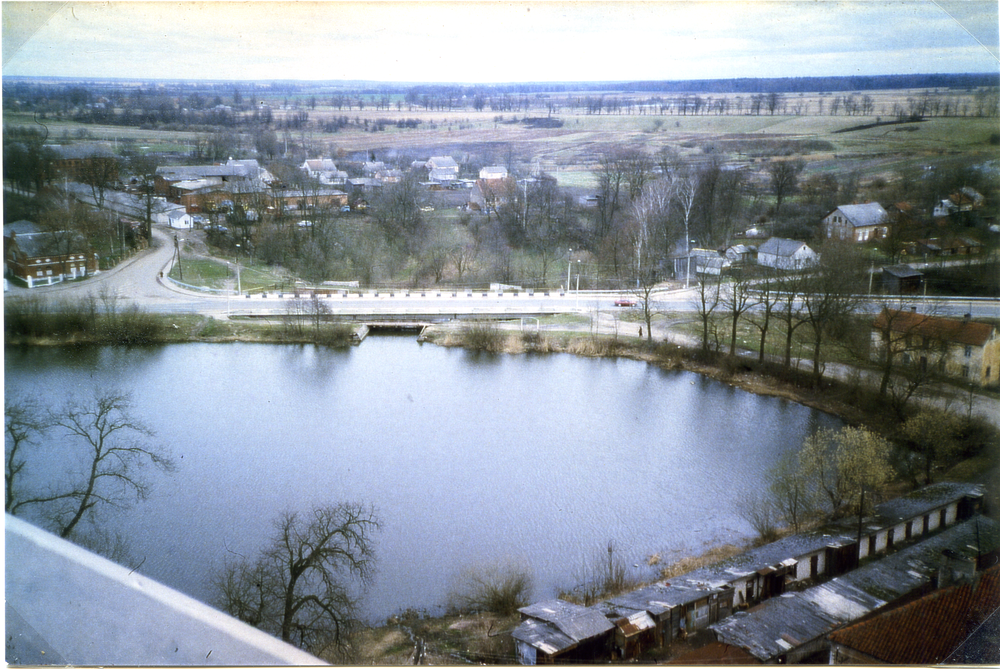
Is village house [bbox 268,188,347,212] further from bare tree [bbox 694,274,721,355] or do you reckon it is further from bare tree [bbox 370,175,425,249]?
bare tree [bbox 694,274,721,355]

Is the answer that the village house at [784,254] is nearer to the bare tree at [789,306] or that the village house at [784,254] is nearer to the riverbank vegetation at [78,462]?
the bare tree at [789,306]

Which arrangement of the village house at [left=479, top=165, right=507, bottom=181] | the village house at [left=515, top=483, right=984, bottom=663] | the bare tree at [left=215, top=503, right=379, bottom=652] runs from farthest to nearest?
the village house at [left=479, top=165, right=507, bottom=181]
the bare tree at [left=215, top=503, right=379, bottom=652]
the village house at [left=515, top=483, right=984, bottom=663]

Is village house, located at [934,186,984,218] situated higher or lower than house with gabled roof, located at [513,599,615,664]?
higher

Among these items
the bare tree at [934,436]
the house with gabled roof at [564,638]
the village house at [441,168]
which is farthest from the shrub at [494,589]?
the village house at [441,168]

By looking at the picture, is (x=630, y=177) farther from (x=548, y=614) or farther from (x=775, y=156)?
(x=548, y=614)

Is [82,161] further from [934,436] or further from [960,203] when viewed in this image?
[960,203]

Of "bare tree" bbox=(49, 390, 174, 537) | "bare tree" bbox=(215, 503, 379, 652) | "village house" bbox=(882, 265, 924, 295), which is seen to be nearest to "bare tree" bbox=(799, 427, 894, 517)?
"village house" bbox=(882, 265, 924, 295)

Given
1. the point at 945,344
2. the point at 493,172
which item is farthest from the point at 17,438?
the point at 493,172
